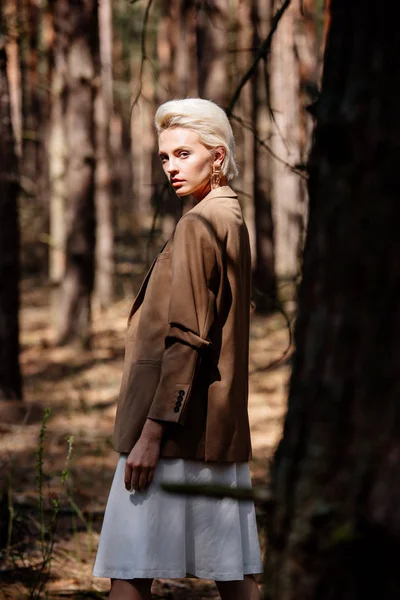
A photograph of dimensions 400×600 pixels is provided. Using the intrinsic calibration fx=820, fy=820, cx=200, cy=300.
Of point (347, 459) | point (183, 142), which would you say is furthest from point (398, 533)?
point (183, 142)

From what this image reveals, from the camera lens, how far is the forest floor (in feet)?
13.3

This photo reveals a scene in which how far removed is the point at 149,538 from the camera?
2.54 meters

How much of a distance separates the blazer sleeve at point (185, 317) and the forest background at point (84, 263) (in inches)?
24.1

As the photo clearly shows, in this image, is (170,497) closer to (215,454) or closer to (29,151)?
(215,454)

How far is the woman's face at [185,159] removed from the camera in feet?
8.76

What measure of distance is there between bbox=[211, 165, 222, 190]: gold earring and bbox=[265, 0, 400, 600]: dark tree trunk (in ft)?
3.86

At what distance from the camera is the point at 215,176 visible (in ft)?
9.06

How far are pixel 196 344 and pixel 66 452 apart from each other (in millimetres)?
4776

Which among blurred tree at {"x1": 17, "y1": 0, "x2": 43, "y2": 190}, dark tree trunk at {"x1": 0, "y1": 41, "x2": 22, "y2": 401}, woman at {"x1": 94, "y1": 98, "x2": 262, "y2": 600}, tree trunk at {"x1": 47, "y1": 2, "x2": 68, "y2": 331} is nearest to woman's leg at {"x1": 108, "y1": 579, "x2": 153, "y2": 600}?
woman at {"x1": 94, "y1": 98, "x2": 262, "y2": 600}

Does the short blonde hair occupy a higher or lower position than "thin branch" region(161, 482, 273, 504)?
higher

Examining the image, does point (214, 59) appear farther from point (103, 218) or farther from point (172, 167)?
point (172, 167)

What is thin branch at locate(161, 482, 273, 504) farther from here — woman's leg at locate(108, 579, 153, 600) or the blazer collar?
the blazer collar

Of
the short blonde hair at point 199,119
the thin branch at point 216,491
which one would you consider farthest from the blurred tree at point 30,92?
the thin branch at point 216,491

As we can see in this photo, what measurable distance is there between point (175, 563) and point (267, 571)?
972mm
